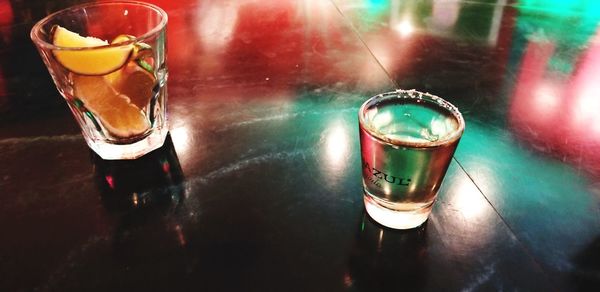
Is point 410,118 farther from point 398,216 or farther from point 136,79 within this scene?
point 136,79

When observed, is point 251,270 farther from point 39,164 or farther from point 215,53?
point 215,53

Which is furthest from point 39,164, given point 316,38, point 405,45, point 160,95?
point 405,45

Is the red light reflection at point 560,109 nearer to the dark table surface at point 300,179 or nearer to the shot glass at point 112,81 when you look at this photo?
the dark table surface at point 300,179

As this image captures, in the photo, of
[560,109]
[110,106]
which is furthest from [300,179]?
[560,109]

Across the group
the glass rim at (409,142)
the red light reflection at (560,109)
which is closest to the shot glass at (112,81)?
the glass rim at (409,142)

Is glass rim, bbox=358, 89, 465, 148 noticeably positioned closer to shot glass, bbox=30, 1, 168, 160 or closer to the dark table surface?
the dark table surface

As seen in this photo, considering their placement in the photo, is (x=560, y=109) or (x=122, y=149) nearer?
(x=122, y=149)

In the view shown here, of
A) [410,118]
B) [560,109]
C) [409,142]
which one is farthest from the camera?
[560,109]

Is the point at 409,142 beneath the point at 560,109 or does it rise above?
above
